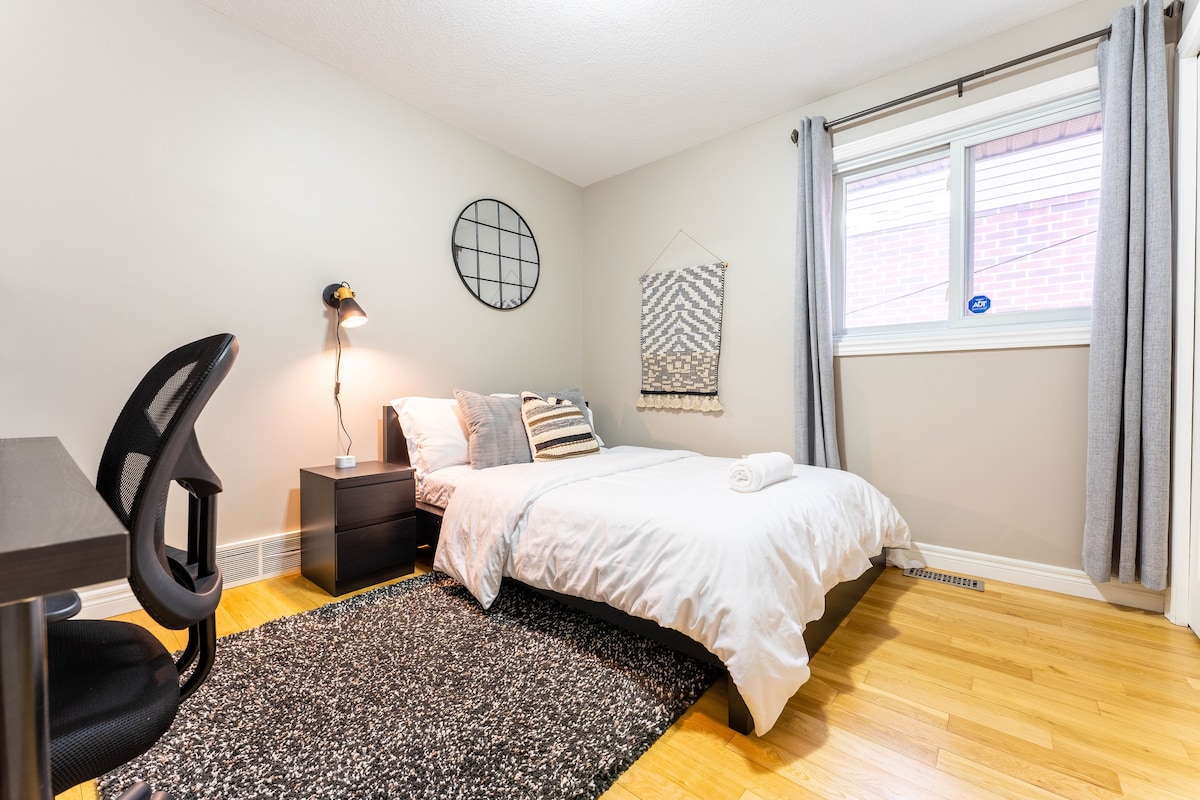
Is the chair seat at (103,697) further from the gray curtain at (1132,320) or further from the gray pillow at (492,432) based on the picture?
the gray curtain at (1132,320)

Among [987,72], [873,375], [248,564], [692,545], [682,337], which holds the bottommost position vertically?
[248,564]

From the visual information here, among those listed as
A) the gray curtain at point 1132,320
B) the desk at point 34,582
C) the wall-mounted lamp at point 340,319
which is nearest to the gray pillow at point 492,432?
the wall-mounted lamp at point 340,319

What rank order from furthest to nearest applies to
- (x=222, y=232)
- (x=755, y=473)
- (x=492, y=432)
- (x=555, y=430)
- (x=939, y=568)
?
1. (x=555, y=430)
2. (x=492, y=432)
3. (x=939, y=568)
4. (x=222, y=232)
5. (x=755, y=473)

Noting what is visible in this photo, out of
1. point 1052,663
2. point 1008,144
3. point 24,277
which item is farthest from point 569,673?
point 1008,144

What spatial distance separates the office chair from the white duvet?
1.11 metres

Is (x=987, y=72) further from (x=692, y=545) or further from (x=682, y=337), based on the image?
(x=692, y=545)

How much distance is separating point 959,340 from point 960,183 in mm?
809

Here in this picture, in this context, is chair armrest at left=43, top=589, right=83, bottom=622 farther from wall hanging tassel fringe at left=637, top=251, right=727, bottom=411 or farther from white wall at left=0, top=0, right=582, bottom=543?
wall hanging tassel fringe at left=637, top=251, right=727, bottom=411

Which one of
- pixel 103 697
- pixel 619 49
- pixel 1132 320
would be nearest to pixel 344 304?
pixel 619 49

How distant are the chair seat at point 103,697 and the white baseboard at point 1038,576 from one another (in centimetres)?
309

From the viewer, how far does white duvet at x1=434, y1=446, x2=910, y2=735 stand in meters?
1.44

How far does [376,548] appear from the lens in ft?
8.24

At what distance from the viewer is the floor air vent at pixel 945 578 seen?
252cm

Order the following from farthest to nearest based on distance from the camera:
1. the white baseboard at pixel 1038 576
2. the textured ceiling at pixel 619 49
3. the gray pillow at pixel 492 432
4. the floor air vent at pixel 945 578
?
the gray pillow at pixel 492 432
the floor air vent at pixel 945 578
the textured ceiling at pixel 619 49
the white baseboard at pixel 1038 576
